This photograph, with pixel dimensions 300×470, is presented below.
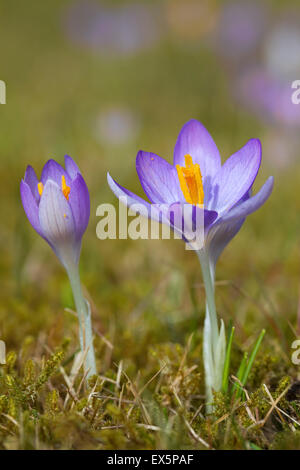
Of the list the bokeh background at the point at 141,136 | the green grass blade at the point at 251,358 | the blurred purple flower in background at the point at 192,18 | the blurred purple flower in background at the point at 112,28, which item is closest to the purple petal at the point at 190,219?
the green grass blade at the point at 251,358

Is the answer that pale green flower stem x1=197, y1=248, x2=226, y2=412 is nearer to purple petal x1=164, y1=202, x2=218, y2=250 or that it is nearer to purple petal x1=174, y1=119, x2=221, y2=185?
purple petal x1=164, y1=202, x2=218, y2=250

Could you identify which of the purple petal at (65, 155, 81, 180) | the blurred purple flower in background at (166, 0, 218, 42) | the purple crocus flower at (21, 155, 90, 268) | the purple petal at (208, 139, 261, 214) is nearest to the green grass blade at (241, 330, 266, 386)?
the purple petal at (208, 139, 261, 214)

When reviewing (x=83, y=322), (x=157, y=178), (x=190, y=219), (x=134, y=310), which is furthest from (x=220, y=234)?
(x=134, y=310)

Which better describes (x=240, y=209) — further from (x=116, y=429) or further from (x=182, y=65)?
(x=182, y=65)

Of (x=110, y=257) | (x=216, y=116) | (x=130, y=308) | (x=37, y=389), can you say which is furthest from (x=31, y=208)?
(x=216, y=116)

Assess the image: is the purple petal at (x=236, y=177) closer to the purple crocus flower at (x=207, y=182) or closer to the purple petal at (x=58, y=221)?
the purple crocus flower at (x=207, y=182)

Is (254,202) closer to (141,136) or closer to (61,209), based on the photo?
(61,209)
